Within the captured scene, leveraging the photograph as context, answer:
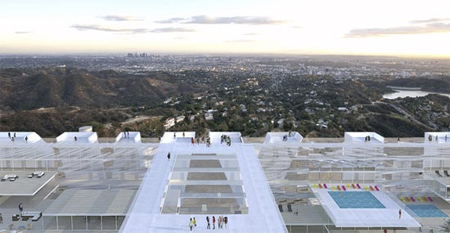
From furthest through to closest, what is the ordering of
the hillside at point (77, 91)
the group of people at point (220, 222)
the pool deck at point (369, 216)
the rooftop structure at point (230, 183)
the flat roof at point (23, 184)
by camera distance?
the hillside at point (77, 91), the flat roof at point (23, 184), the pool deck at point (369, 216), the rooftop structure at point (230, 183), the group of people at point (220, 222)

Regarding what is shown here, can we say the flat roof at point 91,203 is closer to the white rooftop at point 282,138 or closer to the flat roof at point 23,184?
the flat roof at point 23,184

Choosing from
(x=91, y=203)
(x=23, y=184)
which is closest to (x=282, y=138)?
(x=91, y=203)

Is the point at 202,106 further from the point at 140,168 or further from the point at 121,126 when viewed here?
the point at 140,168

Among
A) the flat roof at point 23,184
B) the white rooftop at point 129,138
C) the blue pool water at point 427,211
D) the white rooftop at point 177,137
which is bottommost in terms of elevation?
the blue pool water at point 427,211

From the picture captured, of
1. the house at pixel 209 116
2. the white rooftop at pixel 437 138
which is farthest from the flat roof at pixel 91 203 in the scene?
the house at pixel 209 116

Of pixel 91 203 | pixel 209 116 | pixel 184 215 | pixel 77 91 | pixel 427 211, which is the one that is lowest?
pixel 427 211

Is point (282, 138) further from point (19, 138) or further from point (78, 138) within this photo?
point (19, 138)
